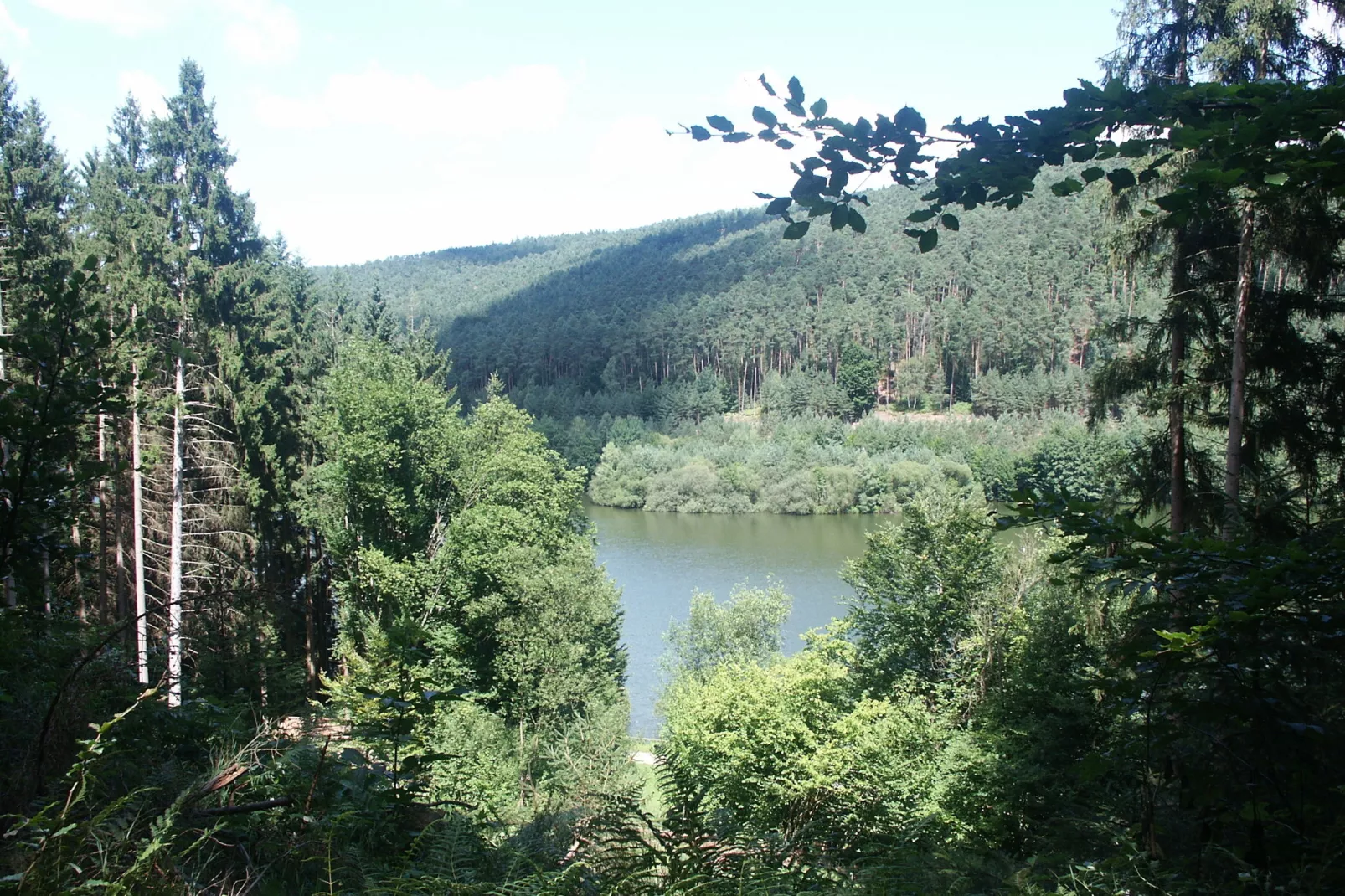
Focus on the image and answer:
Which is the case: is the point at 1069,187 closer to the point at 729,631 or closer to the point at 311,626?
the point at 311,626

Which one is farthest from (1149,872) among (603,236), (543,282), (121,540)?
(603,236)

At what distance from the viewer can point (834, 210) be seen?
2.37 metres

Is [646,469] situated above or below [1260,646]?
below

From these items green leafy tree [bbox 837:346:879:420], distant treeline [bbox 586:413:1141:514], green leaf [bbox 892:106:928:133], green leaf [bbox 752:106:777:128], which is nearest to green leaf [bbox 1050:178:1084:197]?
green leaf [bbox 892:106:928:133]

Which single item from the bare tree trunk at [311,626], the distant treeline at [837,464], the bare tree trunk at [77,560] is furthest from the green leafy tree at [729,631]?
the distant treeline at [837,464]

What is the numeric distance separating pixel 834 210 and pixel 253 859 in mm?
2501

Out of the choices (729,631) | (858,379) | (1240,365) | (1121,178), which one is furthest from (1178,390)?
(858,379)

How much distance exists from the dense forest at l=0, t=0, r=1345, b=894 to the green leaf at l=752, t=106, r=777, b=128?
22 mm

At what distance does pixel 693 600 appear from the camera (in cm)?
2245

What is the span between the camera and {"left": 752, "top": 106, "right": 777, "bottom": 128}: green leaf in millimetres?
2383

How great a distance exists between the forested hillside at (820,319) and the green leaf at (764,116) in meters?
62.7

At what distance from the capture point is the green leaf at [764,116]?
2.38 m

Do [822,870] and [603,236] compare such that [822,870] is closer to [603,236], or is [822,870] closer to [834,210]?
[834,210]

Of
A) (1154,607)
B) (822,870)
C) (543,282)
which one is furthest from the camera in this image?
(543,282)
